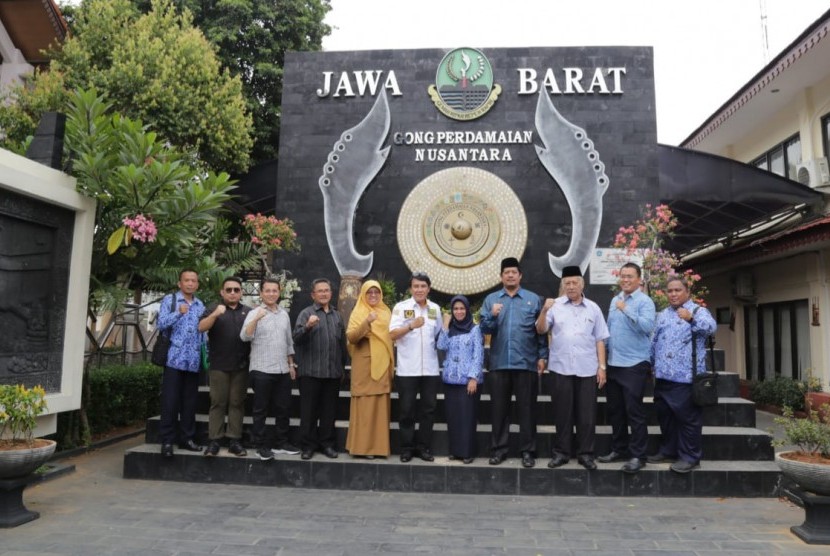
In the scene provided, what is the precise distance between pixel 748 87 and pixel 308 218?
7.25 meters

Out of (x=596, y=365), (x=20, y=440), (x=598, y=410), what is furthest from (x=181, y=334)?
(x=598, y=410)

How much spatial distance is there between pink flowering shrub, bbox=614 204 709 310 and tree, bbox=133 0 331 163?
798 centimetres

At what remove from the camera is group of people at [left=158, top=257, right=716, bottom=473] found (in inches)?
181

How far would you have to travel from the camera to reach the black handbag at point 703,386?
4.40 meters

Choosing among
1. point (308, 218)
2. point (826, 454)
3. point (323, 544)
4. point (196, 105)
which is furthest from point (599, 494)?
point (196, 105)

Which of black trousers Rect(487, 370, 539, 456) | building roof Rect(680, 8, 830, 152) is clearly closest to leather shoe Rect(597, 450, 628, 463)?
black trousers Rect(487, 370, 539, 456)

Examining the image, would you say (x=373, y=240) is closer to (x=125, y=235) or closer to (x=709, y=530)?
(x=125, y=235)

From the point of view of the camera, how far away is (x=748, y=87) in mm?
9664

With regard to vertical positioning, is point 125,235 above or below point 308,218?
below

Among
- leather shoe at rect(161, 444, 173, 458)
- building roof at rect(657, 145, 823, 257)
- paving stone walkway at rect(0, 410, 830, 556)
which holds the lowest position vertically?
paving stone walkway at rect(0, 410, 830, 556)

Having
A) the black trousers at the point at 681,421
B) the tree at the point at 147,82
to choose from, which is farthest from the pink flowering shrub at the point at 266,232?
the black trousers at the point at 681,421

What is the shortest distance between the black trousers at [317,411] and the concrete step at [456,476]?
0.15 metres

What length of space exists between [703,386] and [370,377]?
8.19 ft

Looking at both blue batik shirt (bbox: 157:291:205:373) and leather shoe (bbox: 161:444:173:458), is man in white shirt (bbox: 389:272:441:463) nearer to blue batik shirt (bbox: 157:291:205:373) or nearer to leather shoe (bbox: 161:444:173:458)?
blue batik shirt (bbox: 157:291:205:373)
